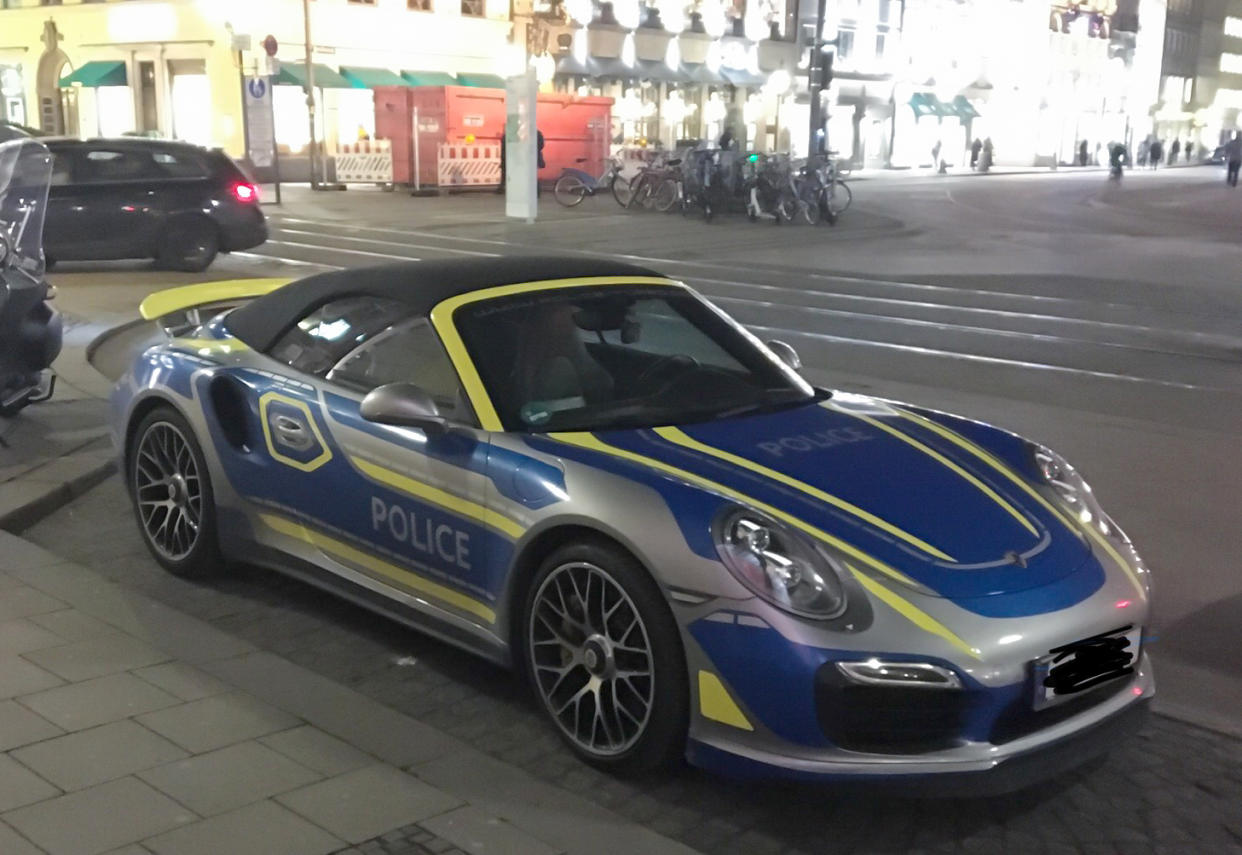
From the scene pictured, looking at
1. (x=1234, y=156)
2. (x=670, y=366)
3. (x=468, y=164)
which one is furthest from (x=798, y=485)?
(x=1234, y=156)

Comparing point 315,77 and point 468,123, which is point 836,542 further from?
point 315,77

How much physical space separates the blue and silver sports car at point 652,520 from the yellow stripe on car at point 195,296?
0.75 meters

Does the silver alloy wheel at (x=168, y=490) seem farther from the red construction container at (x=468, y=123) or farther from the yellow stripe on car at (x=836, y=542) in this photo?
the red construction container at (x=468, y=123)

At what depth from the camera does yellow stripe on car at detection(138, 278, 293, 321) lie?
20.4ft

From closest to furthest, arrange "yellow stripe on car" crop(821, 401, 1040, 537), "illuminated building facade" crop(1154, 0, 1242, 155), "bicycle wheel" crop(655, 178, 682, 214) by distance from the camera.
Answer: "yellow stripe on car" crop(821, 401, 1040, 537), "bicycle wheel" crop(655, 178, 682, 214), "illuminated building facade" crop(1154, 0, 1242, 155)

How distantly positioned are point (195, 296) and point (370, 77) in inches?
1373

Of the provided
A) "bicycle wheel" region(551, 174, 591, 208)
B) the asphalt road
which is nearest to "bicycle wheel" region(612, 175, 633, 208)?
the asphalt road

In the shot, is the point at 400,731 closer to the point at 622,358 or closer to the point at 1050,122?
the point at 622,358

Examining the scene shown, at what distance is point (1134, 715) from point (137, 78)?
40.6 meters

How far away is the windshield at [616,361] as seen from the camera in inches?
170

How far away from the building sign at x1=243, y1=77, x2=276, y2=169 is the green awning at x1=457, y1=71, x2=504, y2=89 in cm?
1281

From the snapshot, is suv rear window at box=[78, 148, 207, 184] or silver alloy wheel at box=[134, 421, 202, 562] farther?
suv rear window at box=[78, 148, 207, 184]

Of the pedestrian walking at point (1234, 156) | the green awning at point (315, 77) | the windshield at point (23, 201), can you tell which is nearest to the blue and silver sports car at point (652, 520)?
the windshield at point (23, 201)

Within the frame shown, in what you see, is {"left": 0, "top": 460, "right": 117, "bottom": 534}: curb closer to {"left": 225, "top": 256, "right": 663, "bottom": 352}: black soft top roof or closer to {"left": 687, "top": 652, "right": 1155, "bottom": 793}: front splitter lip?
{"left": 225, "top": 256, "right": 663, "bottom": 352}: black soft top roof
